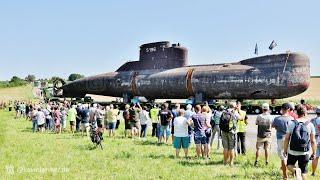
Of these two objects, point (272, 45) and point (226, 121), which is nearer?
point (226, 121)

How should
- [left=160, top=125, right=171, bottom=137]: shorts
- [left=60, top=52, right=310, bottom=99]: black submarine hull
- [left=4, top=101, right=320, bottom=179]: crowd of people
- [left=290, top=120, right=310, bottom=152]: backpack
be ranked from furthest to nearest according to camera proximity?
[left=60, top=52, right=310, bottom=99]: black submarine hull
[left=160, top=125, right=171, bottom=137]: shorts
[left=4, top=101, right=320, bottom=179]: crowd of people
[left=290, top=120, right=310, bottom=152]: backpack

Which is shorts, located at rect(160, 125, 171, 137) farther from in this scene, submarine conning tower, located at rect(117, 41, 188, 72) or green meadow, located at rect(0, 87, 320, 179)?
submarine conning tower, located at rect(117, 41, 188, 72)

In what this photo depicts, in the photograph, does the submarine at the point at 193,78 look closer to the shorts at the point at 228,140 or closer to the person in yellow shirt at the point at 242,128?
the person in yellow shirt at the point at 242,128

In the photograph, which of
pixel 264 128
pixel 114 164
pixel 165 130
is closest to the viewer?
pixel 264 128

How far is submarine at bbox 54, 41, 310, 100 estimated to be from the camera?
29.0 meters

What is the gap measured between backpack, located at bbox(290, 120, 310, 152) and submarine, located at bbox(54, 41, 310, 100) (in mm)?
21268

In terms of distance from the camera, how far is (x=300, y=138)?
26.6 feet

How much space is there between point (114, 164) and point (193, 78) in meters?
23.1

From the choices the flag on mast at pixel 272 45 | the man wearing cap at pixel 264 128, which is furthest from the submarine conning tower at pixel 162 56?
the man wearing cap at pixel 264 128

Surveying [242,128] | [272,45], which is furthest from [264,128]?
[272,45]

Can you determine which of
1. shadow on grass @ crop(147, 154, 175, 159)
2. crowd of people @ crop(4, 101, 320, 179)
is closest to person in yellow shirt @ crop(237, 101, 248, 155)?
crowd of people @ crop(4, 101, 320, 179)

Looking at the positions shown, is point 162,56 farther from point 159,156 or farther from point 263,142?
point 263,142

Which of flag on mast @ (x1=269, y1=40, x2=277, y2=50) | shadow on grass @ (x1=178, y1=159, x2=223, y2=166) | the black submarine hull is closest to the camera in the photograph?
shadow on grass @ (x1=178, y1=159, x2=223, y2=166)

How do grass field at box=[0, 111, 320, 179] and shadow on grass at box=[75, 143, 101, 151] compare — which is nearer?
grass field at box=[0, 111, 320, 179]
